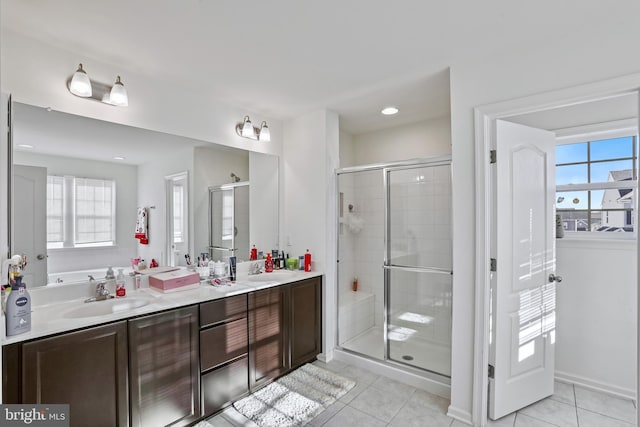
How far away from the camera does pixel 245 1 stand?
1.53 metres

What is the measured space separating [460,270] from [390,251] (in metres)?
0.90

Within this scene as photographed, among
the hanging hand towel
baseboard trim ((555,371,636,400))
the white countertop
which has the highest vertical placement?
the hanging hand towel

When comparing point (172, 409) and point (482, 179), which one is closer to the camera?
point (172, 409)

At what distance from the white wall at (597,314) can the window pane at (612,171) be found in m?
0.53

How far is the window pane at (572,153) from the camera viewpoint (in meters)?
2.59

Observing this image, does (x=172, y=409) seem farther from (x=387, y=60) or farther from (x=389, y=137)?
(x=389, y=137)

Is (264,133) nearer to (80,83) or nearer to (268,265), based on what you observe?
(268,265)

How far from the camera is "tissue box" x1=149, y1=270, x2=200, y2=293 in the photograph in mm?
2213

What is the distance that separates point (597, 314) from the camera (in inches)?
96.0

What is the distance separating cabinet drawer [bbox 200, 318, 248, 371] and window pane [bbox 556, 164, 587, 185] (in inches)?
117

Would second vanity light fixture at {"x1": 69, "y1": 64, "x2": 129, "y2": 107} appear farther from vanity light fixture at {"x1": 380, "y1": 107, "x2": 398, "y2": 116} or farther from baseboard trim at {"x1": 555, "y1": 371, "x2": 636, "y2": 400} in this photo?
baseboard trim at {"x1": 555, "y1": 371, "x2": 636, "y2": 400}

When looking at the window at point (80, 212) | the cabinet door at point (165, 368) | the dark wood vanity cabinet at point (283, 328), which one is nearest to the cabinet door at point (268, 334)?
the dark wood vanity cabinet at point (283, 328)

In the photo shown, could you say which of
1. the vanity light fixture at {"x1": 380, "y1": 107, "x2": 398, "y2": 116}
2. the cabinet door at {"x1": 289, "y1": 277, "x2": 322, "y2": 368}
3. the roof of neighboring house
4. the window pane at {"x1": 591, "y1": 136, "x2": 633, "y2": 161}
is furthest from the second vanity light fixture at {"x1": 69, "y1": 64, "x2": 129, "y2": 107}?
the roof of neighboring house

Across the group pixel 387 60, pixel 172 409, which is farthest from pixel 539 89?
pixel 172 409
